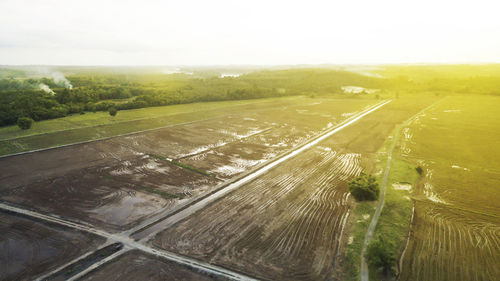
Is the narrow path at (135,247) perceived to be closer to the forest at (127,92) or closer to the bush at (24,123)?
the bush at (24,123)

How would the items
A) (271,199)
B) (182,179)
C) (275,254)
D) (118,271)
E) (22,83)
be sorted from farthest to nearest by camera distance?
(22,83)
(182,179)
(271,199)
(275,254)
(118,271)

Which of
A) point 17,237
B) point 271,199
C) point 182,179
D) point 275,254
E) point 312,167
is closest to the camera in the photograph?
point 275,254

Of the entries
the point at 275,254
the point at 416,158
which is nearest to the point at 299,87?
the point at 416,158

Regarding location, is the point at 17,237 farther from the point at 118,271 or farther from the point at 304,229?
the point at 304,229

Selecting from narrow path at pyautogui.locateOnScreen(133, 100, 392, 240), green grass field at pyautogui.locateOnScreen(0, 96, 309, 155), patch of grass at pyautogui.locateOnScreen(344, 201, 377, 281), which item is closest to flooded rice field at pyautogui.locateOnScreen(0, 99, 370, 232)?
narrow path at pyautogui.locateOnScreen(133, 100, 392, 240)

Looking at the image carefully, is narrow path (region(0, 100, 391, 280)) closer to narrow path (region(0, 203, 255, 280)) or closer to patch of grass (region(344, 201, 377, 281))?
narrow path (region(0, 203, 255, 280))

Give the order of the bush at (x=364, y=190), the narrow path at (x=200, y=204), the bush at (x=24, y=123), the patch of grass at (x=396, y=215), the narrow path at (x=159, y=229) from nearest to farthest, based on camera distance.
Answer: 1. the narrow path at (x=159, y=229)
2. the patch of grass at (x=396, y=215)
3. the narrow path at (x=200, y=204)
4. the bush at (x=364, y=190)
5. the bush at (x=24, y=123)

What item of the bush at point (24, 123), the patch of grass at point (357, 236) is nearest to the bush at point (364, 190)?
the patch of grass at point (357, 236)
